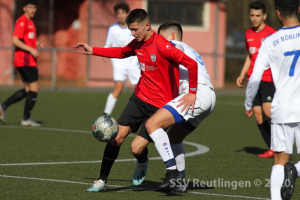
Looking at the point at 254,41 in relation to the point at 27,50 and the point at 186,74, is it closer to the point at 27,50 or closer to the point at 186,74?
the point at 186,74

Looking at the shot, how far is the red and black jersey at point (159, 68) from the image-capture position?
725 cm

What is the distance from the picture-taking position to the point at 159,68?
7.44 metres

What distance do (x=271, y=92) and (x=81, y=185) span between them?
393 centimetres

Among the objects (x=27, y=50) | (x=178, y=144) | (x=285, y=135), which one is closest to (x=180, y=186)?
(x=178, y=144)

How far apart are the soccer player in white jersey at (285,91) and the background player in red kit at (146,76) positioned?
4.01 ft

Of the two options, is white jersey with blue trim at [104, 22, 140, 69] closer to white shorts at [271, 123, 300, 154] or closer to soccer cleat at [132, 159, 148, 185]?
soccer cleat at [132, 159, 148, 185]

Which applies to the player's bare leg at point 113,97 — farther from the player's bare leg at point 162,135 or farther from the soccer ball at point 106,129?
the player's bare leg at point 162,135

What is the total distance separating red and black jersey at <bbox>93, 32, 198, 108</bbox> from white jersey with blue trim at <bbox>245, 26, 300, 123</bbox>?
47.0 inches

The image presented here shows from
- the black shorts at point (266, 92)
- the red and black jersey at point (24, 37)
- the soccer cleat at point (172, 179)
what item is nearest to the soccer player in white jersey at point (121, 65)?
the red and black jersey at point (24, 37)

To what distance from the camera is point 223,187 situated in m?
7.98

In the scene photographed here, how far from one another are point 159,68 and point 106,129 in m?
0.88

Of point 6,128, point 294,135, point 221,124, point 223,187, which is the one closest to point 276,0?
point 294,135

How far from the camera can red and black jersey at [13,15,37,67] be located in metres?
13.1

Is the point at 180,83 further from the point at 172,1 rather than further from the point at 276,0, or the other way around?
the point at 172,1
